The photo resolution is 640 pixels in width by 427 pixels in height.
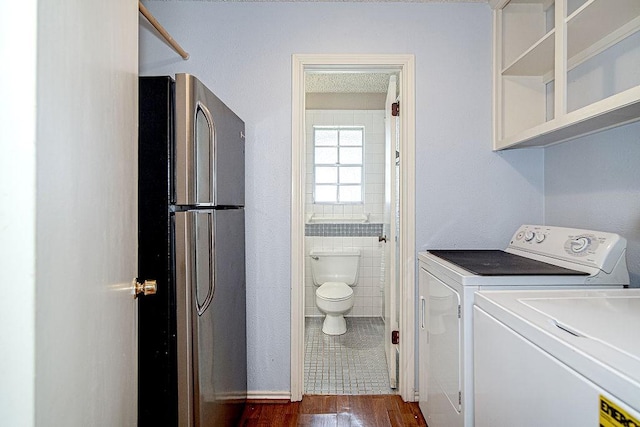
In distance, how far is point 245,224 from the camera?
2.22 m

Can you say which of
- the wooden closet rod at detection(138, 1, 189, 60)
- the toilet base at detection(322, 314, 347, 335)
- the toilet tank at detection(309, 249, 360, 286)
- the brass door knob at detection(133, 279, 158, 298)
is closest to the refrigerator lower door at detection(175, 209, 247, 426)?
the brass door knob at detection(133, 279, 158, 298)

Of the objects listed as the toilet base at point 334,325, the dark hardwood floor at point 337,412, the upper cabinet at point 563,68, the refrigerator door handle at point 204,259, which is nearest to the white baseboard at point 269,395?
the dark hardwood floor at point 337,412

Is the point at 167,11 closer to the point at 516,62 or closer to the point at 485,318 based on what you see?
the point at 516,62

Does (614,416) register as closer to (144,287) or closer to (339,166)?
(144,287)

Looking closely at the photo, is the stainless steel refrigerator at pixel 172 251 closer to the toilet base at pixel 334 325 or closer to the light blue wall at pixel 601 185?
the light blue wall at pixel 601 185

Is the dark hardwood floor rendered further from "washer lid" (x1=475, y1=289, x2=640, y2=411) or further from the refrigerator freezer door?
the refrigerator freezer door

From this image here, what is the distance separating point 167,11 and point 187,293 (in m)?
1.81

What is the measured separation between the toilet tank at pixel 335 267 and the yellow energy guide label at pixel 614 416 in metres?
2.99

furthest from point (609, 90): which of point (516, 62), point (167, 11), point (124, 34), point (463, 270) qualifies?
point (167, 11)

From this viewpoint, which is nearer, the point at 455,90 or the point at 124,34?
the point at 124,34

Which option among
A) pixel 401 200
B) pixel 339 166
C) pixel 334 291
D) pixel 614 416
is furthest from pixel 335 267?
pixel 614 416

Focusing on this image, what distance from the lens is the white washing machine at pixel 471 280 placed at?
1.38 metres

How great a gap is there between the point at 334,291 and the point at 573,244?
2.07 m

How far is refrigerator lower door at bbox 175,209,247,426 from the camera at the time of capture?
1.30m
